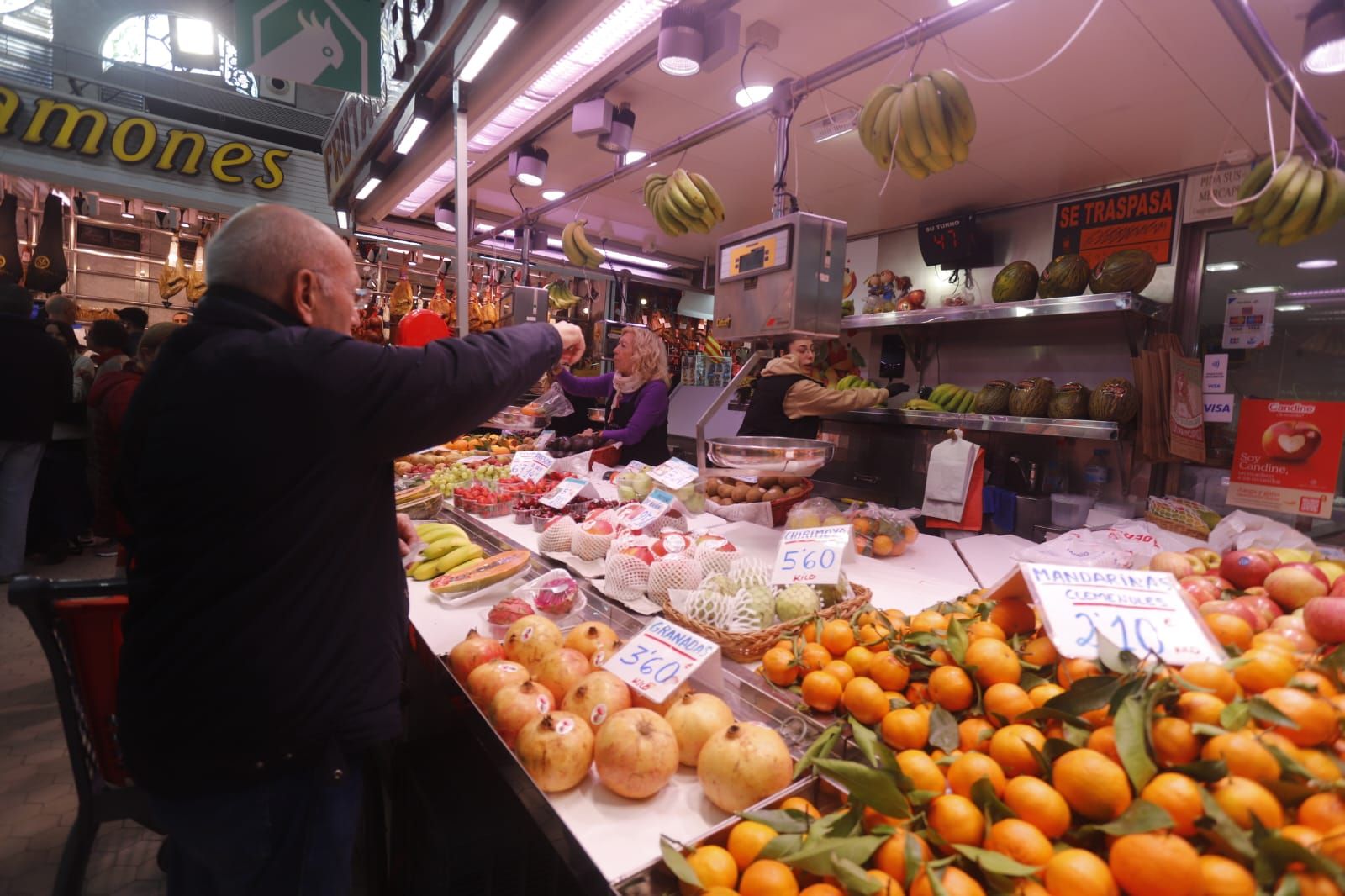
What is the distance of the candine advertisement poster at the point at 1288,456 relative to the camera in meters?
3.91

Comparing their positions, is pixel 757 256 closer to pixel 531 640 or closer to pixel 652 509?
pixel 652 509

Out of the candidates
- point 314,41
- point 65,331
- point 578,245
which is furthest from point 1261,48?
point 65,331

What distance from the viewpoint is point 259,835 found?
49.1 inches

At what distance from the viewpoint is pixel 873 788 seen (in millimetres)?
967

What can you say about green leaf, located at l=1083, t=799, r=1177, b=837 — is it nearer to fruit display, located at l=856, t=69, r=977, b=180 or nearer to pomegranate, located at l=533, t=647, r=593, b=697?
pomegranate, located at l=533, t=647, r=593, b=697

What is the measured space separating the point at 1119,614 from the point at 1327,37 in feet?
9.05

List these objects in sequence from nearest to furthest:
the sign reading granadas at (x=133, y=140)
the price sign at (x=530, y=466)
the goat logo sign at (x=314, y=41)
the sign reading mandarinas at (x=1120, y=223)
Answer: the goat logo sign at (x=314, y=41) → the price sign at (x=530, y=466) → the sign reading mandarinas at (x=1120, y=223) → the sign reading granadas at (x=133, y=140)

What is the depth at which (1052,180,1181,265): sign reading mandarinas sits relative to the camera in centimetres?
468

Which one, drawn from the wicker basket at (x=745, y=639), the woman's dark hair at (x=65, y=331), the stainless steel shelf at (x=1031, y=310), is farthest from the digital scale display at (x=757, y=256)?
the woman's dark hair at (x=65, y=331)

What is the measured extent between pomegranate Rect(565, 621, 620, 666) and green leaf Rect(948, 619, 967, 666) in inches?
30.3

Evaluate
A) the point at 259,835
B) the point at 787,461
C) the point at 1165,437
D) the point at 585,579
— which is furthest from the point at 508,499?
the point at 1165,437

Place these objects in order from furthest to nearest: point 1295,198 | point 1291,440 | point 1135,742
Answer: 1. point 1291,440
2. point 1295,198
3. point 1135,742

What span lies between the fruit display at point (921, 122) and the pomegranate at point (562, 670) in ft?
6.93

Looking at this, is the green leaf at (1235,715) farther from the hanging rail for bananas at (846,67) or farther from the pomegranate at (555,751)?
the hanging rail for bananas at (846,67)
